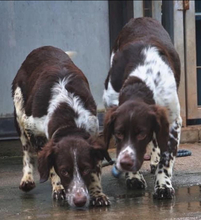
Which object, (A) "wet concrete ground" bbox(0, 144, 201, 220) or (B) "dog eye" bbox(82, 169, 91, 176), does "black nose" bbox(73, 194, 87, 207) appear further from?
(B) "dog eye" bbox(82, 169, 91, 176)

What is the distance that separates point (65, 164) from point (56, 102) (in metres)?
0.74

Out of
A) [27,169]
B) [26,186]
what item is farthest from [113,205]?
[27,169]

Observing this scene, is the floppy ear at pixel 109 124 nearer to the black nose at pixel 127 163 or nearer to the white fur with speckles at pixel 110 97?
the black nose at pixel 127 163

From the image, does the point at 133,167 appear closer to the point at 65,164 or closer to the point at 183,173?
the point at 65,164

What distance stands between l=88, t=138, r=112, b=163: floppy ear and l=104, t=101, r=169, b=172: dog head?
0.27ft

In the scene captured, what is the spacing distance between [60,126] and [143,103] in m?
0.69

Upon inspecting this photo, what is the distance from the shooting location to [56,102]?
6219 millimetres

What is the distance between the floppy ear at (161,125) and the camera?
18.9 feet

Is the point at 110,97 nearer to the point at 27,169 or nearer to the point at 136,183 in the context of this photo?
the point at 136,183

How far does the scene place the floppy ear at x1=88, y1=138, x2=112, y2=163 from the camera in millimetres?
5764

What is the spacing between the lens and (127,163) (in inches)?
217

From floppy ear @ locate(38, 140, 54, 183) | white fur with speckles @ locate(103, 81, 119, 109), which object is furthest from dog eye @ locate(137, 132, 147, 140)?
white fur with speckles @ locate(103, 81, 119, 109)

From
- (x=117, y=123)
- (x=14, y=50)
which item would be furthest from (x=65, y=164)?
(x=14, y=50)

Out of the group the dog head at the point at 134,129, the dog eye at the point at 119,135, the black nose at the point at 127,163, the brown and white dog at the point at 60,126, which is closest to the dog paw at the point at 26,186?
the brown and white dog at the point at 60,126
